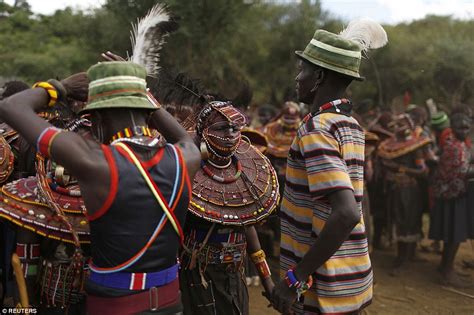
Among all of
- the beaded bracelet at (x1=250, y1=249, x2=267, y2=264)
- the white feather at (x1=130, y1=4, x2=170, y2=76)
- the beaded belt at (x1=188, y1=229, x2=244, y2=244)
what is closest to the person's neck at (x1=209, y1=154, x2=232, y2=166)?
the beaded belt at (x1=188, y1=229, x2=244, y2=244)

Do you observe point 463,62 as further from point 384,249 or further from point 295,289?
point 295,289

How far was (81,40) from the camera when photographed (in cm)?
1812

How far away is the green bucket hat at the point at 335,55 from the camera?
2.57m

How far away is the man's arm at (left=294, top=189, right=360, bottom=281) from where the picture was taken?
226 centimetres

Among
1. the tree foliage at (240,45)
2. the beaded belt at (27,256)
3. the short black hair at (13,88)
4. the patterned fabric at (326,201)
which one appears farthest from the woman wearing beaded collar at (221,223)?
the tree foliage at (240,45)

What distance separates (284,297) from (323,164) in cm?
70

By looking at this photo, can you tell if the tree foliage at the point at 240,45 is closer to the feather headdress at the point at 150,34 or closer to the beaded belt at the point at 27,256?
the feather headdress at the point at 150,34

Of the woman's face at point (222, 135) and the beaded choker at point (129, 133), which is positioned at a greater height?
the beaded choker at point (129, 133)

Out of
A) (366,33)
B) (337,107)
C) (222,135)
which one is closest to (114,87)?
(337,107)

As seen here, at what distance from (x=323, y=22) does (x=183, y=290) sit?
18.7 m

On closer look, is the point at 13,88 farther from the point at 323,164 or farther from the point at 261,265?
the point at 323,164

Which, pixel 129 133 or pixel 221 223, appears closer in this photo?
pixel 129 133

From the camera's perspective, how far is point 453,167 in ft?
22.4

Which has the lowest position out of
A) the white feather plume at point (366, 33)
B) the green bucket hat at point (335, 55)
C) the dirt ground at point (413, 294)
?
the dirt ground at point (413, 294)
